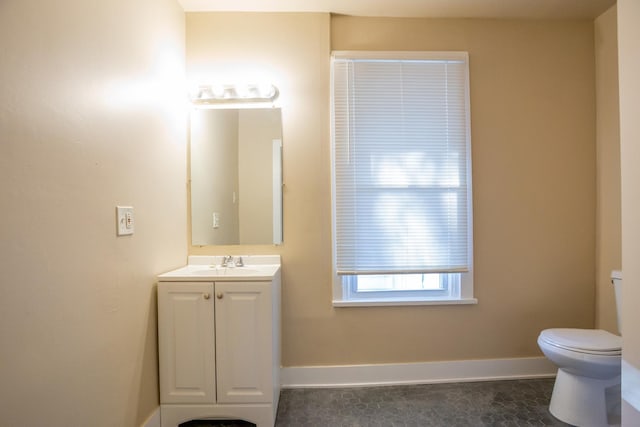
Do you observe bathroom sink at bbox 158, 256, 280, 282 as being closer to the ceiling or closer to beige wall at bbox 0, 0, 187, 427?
beige wall at bbox 0, 0, 187, 427

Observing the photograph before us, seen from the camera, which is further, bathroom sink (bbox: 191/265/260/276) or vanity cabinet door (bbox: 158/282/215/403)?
bathroom sink (bbox: 191/265/260/276)

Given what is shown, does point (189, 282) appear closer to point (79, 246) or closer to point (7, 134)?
point (79, 246)

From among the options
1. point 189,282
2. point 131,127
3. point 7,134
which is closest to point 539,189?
point 189,282

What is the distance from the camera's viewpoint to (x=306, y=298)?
6.51ft

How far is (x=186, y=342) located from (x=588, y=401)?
211 centimetres

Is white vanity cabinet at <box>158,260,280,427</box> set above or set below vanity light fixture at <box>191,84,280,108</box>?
below

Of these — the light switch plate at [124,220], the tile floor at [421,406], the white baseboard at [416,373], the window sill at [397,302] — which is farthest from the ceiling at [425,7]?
the tile floor at [421,406]

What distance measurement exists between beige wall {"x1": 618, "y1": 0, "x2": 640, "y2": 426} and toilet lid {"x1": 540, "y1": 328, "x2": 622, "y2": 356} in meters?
0.50

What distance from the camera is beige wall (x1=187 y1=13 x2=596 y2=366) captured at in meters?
1.98

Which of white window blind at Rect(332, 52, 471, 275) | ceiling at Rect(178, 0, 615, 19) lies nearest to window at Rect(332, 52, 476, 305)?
white window blind at Rect(332, 52, 471, 275)

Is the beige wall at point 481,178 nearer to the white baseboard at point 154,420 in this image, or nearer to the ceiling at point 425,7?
the ceiling at point 425,7

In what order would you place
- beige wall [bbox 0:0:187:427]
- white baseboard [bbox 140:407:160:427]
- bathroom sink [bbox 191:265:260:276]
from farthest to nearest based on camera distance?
1. bathroom sink [bbox 191:265:260:276]
2. white baseboard [bbox 140:407:160:427]
3. beige wall [bbox 0:0:187:427]

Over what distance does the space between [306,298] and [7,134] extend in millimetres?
1602

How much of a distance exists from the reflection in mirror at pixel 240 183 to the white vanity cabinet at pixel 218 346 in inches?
19.4
